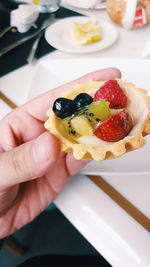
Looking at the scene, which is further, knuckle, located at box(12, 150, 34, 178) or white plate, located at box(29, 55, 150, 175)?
white plate, located at box(29, 55, 150, 175)

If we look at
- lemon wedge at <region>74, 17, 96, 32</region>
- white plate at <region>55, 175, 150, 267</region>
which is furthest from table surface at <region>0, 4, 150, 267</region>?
lemon wedge at <region>74, 17, 96, 32</region>

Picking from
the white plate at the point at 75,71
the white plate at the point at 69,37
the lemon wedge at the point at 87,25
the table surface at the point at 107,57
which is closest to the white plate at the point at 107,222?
the table surface at the point at 107,57

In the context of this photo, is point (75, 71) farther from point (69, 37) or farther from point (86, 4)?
point (86, 4)

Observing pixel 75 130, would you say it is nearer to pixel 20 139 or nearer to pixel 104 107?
pixel 104 107

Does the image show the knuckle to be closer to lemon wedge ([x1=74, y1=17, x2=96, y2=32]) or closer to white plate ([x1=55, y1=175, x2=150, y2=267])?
white plate ([x1=55, y1=175, x2=150, y2=267])

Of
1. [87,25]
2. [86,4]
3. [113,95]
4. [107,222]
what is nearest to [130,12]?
[87,25]
